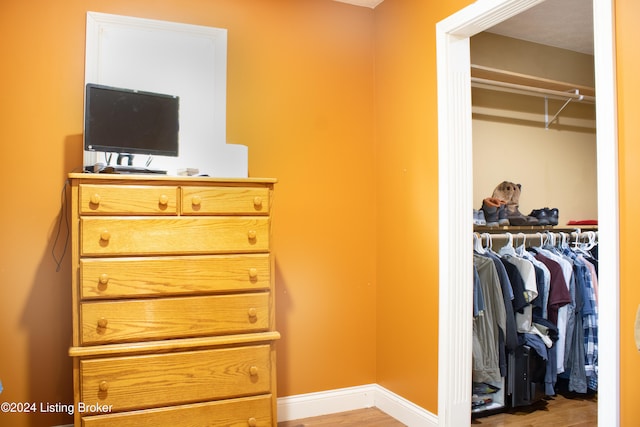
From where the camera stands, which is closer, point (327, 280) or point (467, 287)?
point (467, 287)

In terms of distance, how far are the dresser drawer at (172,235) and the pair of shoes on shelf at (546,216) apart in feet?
7.35

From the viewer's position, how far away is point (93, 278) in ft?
7.26

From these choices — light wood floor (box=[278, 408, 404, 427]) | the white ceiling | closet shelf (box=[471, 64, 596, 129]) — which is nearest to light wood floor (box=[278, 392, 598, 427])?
light wood floor (box=[278, 408, 404, 427])

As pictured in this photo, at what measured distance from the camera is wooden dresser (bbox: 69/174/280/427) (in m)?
2.21

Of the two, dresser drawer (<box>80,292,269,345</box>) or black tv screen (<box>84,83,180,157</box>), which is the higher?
black tv screen (<box>84,83,180,157</box>)


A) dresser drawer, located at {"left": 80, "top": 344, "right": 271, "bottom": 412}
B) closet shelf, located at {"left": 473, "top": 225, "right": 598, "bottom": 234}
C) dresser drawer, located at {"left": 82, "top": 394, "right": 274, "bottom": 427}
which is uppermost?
closet shelf, located at {"left": 473, "top": 225, "right": 598, "bottom": 234}

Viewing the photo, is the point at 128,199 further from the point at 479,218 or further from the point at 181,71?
the point at 479,218

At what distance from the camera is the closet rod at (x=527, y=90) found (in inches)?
141

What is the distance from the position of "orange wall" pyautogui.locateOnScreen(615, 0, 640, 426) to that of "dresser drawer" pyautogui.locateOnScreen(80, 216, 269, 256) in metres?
1.49

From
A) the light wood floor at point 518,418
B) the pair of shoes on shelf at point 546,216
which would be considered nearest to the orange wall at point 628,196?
the light wood floor at point 518,418

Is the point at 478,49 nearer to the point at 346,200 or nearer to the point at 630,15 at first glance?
the point at 346,200

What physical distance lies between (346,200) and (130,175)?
1.46 m

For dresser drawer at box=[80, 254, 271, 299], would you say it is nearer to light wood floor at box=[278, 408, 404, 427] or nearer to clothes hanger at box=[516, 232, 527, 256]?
light wood floor at box=[278, 408, 404, 427]

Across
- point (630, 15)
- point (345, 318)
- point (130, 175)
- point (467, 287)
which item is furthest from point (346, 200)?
point (630, 15)
